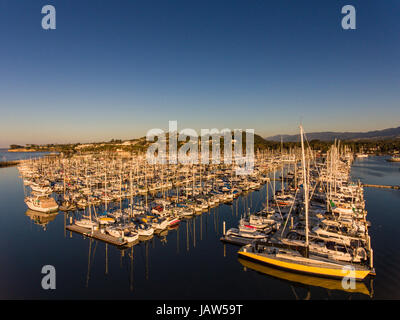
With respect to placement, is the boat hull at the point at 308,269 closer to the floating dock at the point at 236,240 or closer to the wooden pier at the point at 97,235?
the floating dock at the point at 236,240

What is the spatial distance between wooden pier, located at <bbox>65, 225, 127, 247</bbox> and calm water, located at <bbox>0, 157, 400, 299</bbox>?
0.49 m

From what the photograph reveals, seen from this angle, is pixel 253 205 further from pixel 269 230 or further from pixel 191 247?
pixel 191 247

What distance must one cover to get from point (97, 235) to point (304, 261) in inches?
646

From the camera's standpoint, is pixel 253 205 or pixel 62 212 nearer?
pixel 62 212

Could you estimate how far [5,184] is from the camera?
156 feet

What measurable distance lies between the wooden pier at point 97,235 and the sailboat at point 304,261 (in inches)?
386

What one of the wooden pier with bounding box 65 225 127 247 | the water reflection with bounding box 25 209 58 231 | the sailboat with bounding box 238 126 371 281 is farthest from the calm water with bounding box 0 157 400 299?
the water reflection with bounding box 25 209 58 231

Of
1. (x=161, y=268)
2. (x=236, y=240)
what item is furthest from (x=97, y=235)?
(x=236, y=240)

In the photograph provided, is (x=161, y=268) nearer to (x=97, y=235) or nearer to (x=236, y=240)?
(x=236, y=240)

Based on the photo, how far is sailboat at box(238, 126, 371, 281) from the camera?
45.2ft

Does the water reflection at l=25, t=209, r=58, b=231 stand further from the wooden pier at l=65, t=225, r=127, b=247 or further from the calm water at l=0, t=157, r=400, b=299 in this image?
the wooden pier at l=65, t=225, r=127, b=247

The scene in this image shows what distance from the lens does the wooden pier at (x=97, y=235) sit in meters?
19.2

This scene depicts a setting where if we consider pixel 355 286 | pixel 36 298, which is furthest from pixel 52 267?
pixel 355 286
